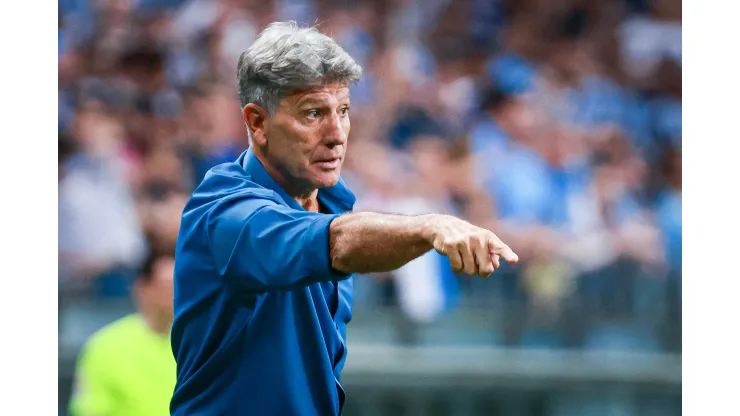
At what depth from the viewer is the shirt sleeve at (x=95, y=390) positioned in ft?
16.1

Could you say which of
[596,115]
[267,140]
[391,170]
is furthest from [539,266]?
[267,140]

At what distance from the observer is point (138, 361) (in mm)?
→ 4996

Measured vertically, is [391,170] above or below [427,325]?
above

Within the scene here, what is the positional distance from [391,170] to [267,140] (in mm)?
4480

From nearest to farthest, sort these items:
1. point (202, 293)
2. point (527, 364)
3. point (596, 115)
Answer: point (202, 293)
point (527, 364)
point (596, 115)

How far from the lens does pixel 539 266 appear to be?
287 inches

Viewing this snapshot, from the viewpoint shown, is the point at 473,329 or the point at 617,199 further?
the point at 617,199

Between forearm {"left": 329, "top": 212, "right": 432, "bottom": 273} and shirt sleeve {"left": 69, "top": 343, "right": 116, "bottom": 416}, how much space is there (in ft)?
9.24

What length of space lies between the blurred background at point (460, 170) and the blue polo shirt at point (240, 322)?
351 cm

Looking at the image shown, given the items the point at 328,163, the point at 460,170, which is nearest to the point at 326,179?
the point at 328,163

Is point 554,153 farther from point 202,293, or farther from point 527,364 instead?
point 202,293

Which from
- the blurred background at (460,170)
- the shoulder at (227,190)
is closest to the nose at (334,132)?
the shoulder at (227,190)

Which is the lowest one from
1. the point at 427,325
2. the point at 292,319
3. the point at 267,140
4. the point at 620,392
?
the point at 620,392

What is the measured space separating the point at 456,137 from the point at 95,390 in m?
3.72
